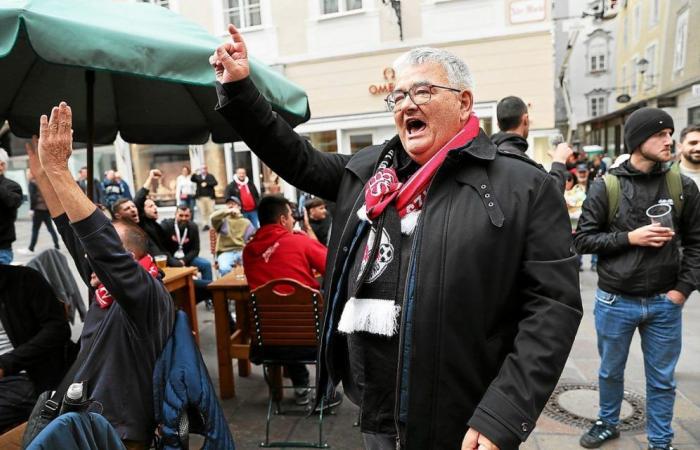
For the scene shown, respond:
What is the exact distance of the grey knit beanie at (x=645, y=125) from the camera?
8.92 feet

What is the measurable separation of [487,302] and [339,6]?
12.9m

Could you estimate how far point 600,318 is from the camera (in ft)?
9.80

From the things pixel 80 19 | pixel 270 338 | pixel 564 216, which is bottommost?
pixel 270 338

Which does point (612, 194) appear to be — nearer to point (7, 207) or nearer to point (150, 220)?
point (7, 207)

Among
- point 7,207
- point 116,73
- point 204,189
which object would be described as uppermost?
point 116,73

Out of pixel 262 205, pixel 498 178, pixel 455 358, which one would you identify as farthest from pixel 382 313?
pixel 262 205

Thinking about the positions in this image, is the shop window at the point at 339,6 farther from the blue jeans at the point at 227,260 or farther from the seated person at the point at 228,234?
the blue jeans at the point at 227,260

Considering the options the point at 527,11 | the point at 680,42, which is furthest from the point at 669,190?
the point at 680,42

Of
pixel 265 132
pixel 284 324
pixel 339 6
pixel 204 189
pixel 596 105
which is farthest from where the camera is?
pixel 596 105

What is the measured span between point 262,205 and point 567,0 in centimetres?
1109

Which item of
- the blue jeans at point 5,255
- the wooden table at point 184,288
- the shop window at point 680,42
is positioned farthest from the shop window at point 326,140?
the shop window at point 680,42

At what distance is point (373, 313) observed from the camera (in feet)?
5.31

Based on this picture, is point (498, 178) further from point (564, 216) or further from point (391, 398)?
point (391, 398)

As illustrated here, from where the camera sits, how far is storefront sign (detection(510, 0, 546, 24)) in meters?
11.2
